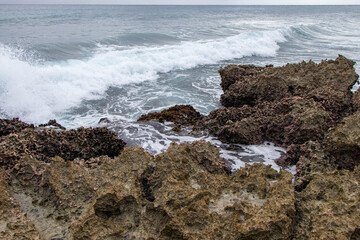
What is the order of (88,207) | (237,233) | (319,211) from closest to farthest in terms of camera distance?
1. (237,233)
2. (319,211)
3. (88,207)

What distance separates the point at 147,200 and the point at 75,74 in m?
8.83

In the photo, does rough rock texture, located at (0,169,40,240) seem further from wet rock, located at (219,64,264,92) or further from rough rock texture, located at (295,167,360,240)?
wet rock, located at (219,64,264,92)

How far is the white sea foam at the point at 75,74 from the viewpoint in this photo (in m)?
7.28

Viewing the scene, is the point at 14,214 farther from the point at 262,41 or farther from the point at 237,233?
the point at 262,41

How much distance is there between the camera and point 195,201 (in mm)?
2066

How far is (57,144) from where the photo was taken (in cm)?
349

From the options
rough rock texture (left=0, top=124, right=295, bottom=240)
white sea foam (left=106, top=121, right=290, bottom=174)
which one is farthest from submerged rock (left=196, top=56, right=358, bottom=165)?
rough rock texture (left=0, top=124, right=295, bottom=240)

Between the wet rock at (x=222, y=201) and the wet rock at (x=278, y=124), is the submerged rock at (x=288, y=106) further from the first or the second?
the wet rock at (x=222, y=201)

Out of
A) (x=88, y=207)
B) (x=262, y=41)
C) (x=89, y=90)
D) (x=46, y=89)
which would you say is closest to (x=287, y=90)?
(x=88, y=207)

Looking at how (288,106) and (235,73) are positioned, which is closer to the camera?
(288,106)

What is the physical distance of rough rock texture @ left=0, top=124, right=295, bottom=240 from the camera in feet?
6.16

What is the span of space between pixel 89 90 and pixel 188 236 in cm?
775

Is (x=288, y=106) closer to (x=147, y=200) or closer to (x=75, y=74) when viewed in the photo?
(x=147, y=200)

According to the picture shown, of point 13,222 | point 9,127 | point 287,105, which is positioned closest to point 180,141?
point 287,105
